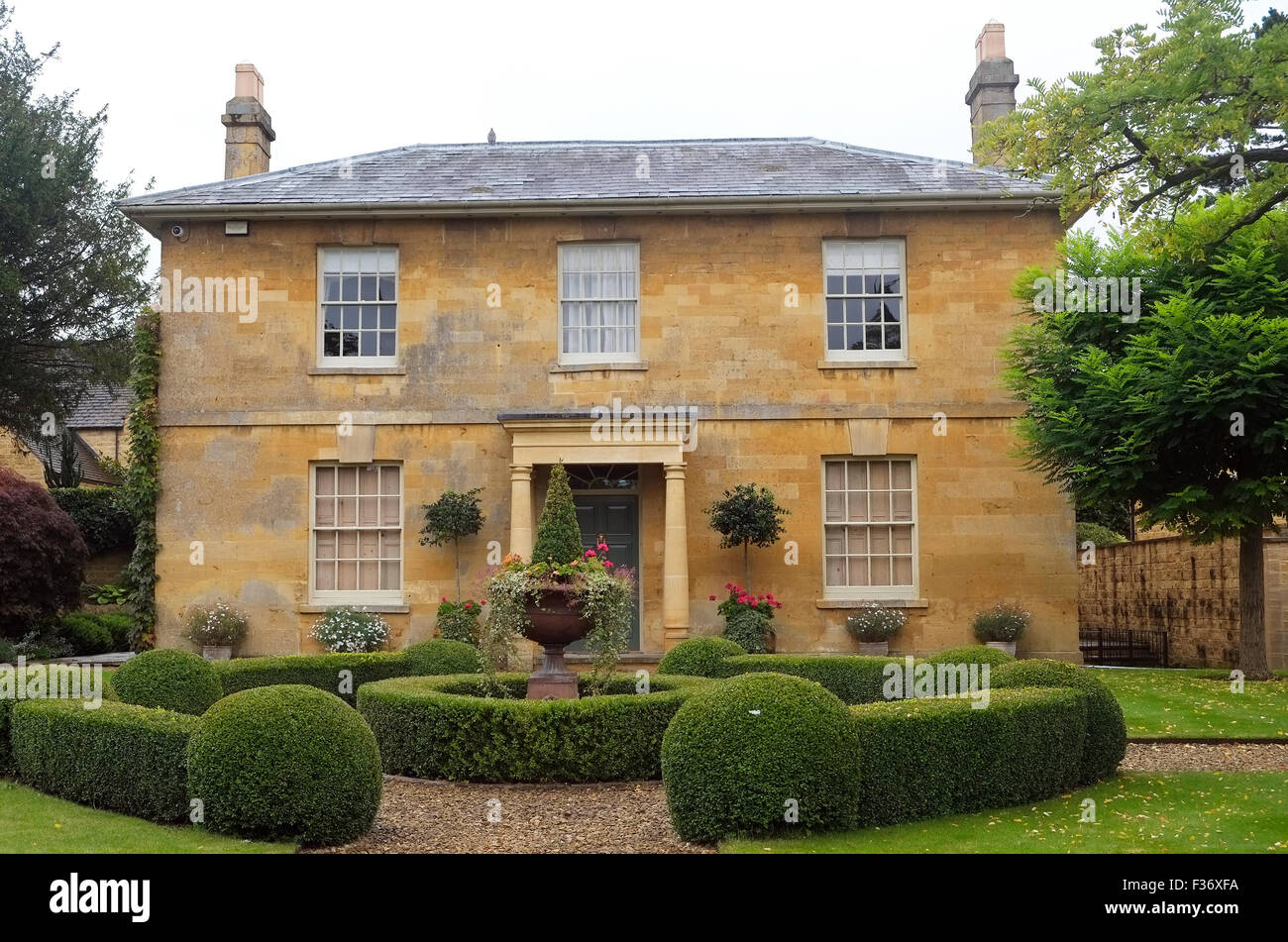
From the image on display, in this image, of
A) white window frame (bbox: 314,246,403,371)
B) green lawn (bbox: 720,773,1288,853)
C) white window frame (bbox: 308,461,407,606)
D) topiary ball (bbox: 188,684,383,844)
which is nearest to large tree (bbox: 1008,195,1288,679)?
green lawn (bbox: 720,773,1288,853)

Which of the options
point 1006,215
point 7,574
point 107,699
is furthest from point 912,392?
point 7,574

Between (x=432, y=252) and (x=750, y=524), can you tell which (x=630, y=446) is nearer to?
(x=750, y=524)

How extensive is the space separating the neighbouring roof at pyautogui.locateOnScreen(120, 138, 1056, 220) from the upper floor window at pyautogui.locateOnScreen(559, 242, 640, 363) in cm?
82

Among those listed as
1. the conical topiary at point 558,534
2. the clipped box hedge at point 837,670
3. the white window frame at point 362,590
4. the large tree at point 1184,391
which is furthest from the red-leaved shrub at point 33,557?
the large tree at point 1184,391

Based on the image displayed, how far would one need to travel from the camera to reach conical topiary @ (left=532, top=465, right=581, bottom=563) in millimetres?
12266

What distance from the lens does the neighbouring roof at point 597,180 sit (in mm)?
19109

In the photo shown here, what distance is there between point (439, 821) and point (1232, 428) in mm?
10947

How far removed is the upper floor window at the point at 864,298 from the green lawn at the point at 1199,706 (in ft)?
20.0

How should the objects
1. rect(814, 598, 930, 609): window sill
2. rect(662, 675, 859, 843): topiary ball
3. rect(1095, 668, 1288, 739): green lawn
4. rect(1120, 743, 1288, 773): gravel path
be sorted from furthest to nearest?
rect(814, 598, 930, 609): window sill → rect(1095, 668, 1288, 739): green lawn → rect(1120, 743, 1288, 773): gravel path → rect(662, 675, 859, 843): topiary ball

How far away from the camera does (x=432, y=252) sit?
1959 cm

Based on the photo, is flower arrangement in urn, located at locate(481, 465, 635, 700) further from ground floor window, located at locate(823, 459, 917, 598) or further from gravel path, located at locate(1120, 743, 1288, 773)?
ground floor window, located at locate(823, 459, 917, 598)

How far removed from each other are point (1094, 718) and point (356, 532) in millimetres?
12283

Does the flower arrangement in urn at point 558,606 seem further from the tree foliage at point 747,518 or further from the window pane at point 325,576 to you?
the window pane at point 325,576

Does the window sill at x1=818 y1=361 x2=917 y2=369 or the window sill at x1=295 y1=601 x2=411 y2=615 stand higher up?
the window sill at x1=818 y1=361 x2=917 y2=369
